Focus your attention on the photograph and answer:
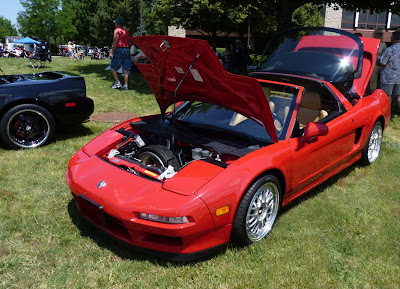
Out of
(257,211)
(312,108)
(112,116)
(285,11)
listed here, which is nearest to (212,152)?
(257,211)

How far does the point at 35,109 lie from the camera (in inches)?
195

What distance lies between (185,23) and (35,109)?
24.0 metres

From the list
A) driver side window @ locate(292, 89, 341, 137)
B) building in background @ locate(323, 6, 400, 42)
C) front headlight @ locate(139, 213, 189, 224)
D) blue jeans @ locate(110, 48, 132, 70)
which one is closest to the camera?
front headlight @ locate(139, 213, 189, 224)

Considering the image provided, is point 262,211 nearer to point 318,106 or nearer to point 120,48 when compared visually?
point 318,106

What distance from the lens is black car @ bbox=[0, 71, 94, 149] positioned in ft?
15.8

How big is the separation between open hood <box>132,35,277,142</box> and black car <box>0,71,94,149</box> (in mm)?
2012

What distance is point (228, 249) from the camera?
112 inches

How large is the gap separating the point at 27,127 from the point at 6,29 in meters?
102

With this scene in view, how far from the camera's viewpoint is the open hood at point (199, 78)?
2812 millimetres

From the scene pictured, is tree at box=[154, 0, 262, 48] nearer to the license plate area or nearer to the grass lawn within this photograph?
the grass lawn

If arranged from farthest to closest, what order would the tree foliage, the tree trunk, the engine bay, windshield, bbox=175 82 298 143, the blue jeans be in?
the tree foliage → the tree trunk → the blue jeans → windshield, bbox=175 82 298 143 → the engine bay

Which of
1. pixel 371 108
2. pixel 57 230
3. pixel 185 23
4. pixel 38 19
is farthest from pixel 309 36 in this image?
pixel 38 19

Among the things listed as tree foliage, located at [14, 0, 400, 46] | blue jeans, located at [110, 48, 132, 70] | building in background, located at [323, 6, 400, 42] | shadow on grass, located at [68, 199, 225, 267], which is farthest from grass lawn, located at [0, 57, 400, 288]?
building in background, located at [323, 6, 400, 42]

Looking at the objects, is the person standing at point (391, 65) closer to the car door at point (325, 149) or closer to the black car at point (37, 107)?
the car door at point (325, 149)
